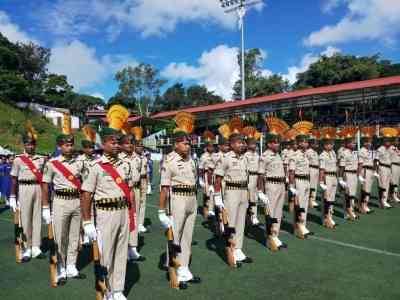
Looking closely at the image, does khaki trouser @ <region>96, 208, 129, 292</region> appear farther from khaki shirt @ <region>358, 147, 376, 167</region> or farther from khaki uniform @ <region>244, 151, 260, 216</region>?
khaki shirt @ <region>358, 147, 376, 167</region>

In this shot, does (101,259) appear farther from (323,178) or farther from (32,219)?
(323,178)

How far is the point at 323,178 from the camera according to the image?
28.8 ft

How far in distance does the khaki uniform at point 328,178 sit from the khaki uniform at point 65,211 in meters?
5.63

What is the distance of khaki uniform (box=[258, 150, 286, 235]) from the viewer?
717 centimetres

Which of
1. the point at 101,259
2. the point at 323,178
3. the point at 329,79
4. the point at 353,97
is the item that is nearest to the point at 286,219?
the point at 323,178

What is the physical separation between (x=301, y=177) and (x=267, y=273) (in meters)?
2.91

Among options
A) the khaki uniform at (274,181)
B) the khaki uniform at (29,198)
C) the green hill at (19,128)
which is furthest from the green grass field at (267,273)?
the green hill at (19,128)

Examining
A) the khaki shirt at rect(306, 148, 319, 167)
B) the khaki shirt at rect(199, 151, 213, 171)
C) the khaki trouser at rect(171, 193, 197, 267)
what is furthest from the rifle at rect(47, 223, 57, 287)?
the khaki shirt at rect(306, 148, 319, 167)

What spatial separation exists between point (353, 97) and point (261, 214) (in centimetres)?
1283

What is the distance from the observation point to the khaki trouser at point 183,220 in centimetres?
534

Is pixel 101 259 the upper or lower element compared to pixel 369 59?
lower

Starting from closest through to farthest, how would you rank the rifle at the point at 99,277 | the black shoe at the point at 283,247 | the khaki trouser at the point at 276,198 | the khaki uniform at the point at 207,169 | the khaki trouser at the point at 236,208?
1. the rifle at the point at 99,277
2. the khaki trouser at the point at 236,208
3. the black shoe at the point at 283,247
4. the khaki trouser at the point at 276,198
5. the khaki uniform at the point at 207,169

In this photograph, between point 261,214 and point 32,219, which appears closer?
point 32,219

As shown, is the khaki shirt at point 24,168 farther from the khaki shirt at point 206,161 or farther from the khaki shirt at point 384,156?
the khaki shirt at point 384,156
